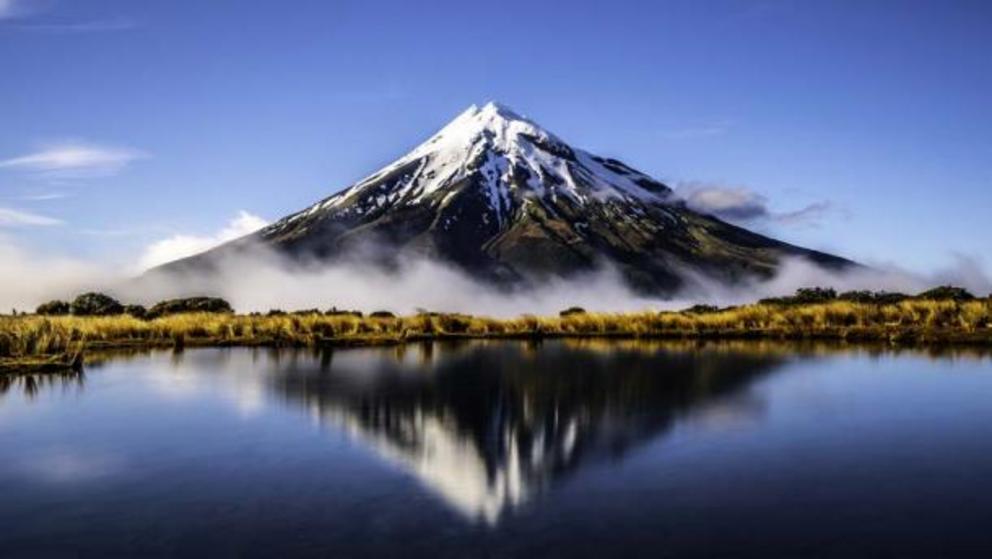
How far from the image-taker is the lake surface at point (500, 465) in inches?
368

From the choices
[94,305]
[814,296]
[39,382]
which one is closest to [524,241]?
[814,296]

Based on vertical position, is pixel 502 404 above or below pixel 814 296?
below

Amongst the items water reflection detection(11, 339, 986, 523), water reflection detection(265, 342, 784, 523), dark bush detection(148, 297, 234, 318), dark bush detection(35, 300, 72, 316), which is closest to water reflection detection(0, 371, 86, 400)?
water reflection detection(11, 339, 986, 523)

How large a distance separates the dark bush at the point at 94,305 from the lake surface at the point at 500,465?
1343 inches

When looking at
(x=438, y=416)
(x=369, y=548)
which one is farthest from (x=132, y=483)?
(x=438, y=416)

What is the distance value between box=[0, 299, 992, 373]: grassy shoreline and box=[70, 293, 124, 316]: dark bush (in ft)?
50.3

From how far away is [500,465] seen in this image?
1252 centimetres

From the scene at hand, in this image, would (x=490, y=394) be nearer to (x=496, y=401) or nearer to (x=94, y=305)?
(x=496, y=401)

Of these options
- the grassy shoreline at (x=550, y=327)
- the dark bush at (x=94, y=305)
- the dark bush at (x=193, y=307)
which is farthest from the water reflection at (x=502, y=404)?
the dark bush at (x=94, y=305)

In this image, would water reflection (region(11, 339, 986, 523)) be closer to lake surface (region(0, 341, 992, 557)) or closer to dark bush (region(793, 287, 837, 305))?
lake surface (region(0, 341, 992, 557))

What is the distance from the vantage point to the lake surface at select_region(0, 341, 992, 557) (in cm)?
934

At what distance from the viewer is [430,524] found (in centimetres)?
977

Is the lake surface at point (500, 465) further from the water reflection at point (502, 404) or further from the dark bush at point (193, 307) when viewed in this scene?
the dark bush at point (193, 307)

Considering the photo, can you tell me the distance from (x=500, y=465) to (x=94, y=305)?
52.5 meters
